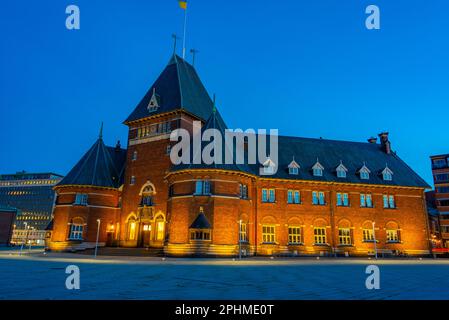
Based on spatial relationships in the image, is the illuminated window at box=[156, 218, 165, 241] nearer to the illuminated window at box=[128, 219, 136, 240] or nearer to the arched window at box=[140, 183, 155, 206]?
the arched window at box=[140, 183, 155, 206]

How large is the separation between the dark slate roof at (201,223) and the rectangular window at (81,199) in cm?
1772

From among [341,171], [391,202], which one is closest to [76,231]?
[341,171]

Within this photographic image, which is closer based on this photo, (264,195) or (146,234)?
(146,234)

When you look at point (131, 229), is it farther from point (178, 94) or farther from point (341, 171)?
point (341, 171)

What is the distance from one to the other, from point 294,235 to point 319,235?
3381 millimetres

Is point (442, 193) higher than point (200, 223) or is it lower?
higher

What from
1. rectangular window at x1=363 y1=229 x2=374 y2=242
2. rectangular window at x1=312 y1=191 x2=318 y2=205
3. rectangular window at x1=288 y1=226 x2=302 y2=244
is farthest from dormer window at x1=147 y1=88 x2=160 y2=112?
rectangular window at x1=363 y1=229 x2=374 y2=242

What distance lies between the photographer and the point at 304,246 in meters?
41.4

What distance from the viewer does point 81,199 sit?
143ft

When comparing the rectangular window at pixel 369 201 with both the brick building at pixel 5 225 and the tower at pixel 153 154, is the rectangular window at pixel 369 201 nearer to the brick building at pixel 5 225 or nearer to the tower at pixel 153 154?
Answer: the tower at pixel 153 154

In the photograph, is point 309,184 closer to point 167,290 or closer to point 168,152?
point 168,152

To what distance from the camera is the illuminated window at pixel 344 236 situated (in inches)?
1683
